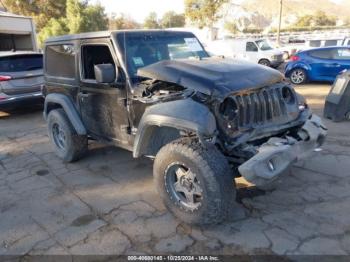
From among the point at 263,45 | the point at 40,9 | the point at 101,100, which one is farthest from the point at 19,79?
the point at 40,9

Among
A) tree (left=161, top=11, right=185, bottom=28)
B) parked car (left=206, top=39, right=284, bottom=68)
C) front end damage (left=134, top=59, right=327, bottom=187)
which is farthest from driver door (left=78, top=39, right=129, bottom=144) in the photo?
tree (left=161, top=11, right=185, bottom=28)

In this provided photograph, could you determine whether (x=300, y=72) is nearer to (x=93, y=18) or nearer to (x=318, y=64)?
(x=318, y=64)

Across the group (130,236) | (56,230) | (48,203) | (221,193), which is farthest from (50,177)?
(221,193)

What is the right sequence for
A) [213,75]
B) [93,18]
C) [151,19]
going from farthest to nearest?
[151,19] → [93,18] → [213,75]

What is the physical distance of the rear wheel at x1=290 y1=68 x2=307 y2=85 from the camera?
40.1 feet

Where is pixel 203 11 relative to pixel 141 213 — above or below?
above

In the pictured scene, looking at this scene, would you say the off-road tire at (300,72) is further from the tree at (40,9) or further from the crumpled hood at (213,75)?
the tree at (40,9)

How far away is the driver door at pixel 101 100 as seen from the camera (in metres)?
4.26

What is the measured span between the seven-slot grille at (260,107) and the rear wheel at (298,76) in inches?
356

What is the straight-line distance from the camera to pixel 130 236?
135 inches

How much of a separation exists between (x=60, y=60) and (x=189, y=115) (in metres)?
2.91

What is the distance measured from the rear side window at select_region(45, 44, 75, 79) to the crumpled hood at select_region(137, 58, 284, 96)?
1526 mm

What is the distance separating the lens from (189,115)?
3227 mm

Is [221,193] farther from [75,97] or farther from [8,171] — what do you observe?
[8,171]
